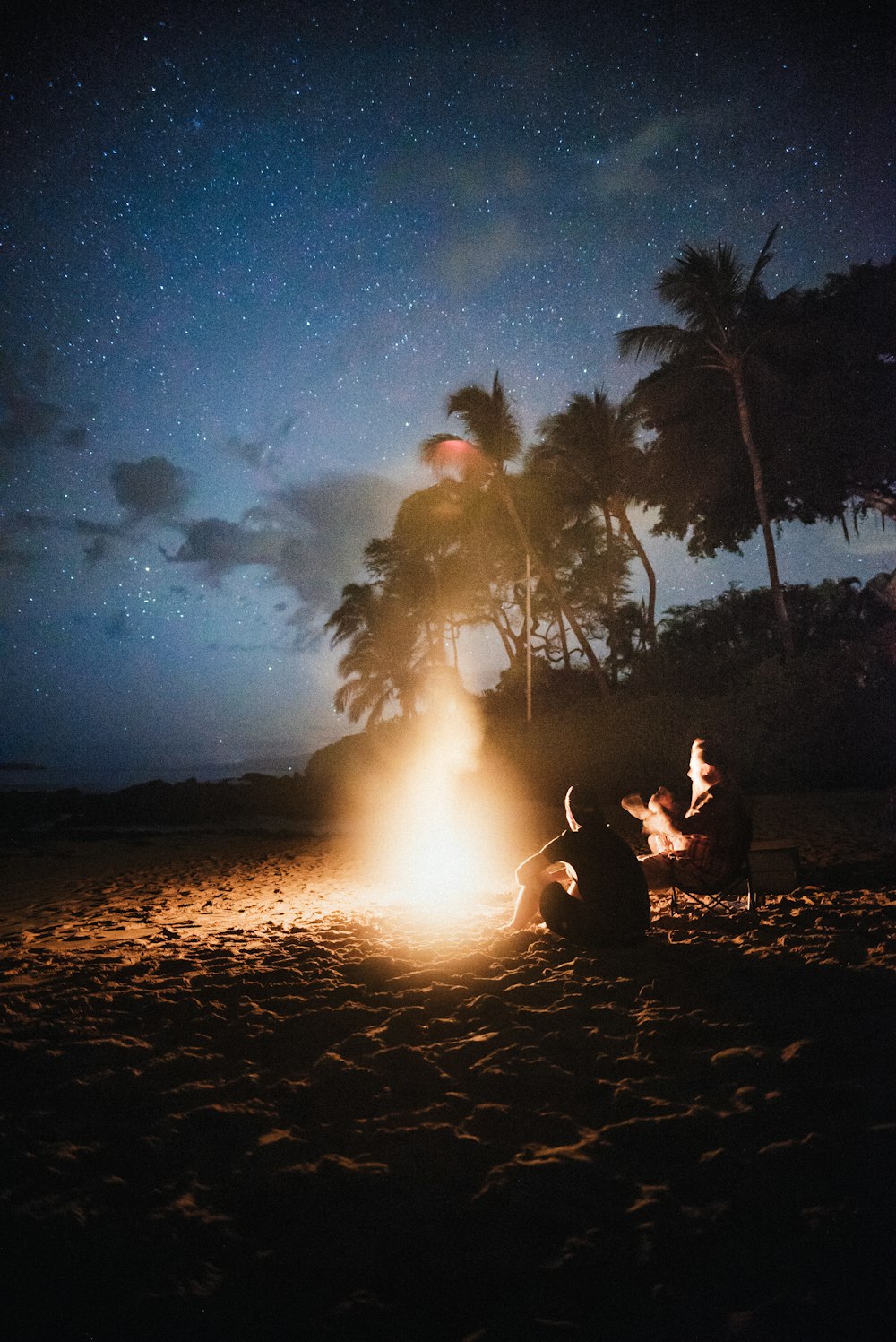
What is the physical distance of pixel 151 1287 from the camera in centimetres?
204

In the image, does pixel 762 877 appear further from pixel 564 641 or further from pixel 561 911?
pixel 564 641

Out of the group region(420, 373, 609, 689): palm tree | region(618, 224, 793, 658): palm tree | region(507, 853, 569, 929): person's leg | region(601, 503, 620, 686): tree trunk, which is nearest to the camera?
region(507, 853, 569, 929): person's leg

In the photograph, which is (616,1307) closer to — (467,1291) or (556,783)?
(467,1291)

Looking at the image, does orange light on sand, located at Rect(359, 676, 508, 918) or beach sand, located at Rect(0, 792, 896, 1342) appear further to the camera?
orange light on sand, located at Rect(359, 676, 508, 918)

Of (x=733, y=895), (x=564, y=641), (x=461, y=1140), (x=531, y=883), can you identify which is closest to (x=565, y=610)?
(x=564, y=641)

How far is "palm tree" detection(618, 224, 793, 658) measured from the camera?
19609 mm

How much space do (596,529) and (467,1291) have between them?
103 feet

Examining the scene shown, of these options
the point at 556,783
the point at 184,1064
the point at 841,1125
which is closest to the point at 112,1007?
the point at 184,1064

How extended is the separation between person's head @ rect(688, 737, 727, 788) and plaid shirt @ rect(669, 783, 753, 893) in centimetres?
8

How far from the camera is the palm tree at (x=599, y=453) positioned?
90.8ft

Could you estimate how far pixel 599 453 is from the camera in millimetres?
27875

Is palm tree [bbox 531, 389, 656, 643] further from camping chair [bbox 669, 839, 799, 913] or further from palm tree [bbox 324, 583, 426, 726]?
camping chair [bbox 669, 839, 799, 913]

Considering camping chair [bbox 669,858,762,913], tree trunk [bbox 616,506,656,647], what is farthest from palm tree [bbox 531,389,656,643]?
camping chair [bbox 669,858,762,913]

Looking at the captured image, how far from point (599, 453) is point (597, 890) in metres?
26.1
